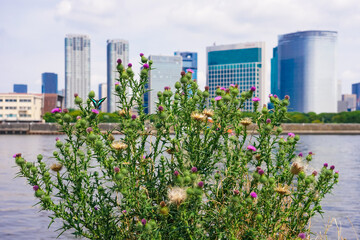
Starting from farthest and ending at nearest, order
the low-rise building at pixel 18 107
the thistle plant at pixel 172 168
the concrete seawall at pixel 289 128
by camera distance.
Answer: the low-rise building at pixel 18 107 < the concrete seawall at pixel 289 128 < the thistle plant at pixel 172 168

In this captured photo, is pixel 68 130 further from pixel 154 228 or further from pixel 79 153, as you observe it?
pixel 154 228

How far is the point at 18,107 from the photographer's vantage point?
598ft

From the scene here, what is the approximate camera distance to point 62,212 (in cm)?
572

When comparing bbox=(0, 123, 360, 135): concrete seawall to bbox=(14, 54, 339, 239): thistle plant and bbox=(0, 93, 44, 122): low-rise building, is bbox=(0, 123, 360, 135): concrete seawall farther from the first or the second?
bbox=(14, 54, 339, 239): thistle plant

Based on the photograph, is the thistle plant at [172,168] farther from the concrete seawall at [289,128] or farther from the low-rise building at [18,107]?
the low-rise building at [18,107]

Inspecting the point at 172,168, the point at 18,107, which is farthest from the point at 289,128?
the point at 172,168

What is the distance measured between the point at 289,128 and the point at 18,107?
117191mm

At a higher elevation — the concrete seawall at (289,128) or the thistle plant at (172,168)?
the thistle plant at (172,168)

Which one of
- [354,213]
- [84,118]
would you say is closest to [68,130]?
[84,118]

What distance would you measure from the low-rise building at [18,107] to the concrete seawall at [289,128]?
125 feet

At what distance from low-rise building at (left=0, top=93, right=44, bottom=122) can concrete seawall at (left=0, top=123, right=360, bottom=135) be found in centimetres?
3822

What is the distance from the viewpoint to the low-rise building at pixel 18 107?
182m

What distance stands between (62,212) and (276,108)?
354cm

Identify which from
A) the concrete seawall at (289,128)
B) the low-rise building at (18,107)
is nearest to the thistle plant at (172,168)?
the concrete seawall at (289,128)
